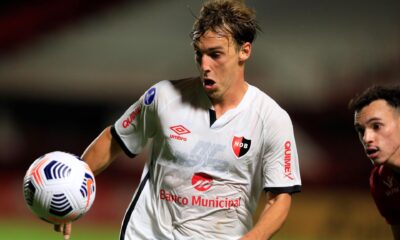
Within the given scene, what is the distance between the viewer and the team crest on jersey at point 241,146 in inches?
145

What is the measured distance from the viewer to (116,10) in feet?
32.4

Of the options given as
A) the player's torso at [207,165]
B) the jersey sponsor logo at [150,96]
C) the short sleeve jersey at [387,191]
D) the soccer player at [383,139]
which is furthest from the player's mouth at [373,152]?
the jersey sponsor logo at [150,96]

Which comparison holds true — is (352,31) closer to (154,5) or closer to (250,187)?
(154,5)

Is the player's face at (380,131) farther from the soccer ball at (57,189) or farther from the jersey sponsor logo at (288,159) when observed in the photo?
the soccer ball at (57,189)

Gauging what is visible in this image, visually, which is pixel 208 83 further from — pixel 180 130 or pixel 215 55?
pixel 180 130

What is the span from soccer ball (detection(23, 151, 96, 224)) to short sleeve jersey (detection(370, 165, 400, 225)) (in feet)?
5.72

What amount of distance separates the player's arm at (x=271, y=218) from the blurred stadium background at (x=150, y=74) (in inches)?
161

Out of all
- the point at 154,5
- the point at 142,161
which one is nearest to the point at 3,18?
the point at 154,5

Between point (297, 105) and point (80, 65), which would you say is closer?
point (297, 105)

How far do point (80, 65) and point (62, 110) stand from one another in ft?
2.14

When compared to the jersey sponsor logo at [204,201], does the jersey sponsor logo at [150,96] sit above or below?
above

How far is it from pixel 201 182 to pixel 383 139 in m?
1.05

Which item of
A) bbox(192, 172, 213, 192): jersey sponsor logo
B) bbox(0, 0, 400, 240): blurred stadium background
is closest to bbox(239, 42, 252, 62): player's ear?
bbox(192, 172, 213, 192): jersey sponsor logo

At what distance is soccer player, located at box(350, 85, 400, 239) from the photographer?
408 cm
